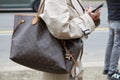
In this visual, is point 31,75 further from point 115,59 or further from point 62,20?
point 62,20

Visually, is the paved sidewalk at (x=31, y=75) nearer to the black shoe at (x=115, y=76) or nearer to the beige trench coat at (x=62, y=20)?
the black shoe at (x=115, y=76)

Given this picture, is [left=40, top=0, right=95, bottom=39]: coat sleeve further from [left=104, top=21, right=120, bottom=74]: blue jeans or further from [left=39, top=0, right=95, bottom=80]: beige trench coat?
[left=104, top=21, right=120, bottom=74]: blue jeans

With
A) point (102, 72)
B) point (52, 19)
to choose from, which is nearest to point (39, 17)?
point (52, 19)

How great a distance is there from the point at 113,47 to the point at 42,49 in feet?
8.75

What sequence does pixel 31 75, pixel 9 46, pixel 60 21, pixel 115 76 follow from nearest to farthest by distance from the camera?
1. pixel 60 21
2. pixel 115 76
3. pixel 31 75
4. pixel 9 46

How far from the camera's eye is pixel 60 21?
2.80 m

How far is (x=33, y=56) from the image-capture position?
2.87m

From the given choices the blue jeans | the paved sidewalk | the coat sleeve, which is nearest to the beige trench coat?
the coat sleeve

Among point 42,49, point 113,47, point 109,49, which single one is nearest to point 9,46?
point 109,49

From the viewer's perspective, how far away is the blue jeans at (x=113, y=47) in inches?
203

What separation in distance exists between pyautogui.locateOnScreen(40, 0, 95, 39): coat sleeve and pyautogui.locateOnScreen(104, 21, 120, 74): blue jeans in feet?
7.63

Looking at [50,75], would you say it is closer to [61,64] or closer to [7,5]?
[61,64]

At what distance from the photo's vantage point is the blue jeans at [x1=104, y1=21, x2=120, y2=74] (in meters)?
5.17

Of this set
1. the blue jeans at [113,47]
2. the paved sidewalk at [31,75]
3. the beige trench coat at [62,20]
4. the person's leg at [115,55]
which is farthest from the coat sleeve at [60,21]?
the paved sidewalk at [31,75]
